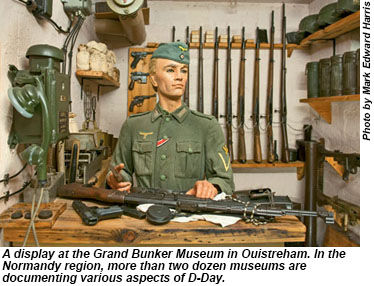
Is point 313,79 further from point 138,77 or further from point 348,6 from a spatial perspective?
point 138,77

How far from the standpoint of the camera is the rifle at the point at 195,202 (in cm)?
117

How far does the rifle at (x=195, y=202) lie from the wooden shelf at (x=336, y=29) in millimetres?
1956

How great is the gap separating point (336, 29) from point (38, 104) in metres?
2.70

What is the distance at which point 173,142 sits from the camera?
1.74 m

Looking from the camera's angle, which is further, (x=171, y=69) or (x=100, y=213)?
(x=171, y=69)

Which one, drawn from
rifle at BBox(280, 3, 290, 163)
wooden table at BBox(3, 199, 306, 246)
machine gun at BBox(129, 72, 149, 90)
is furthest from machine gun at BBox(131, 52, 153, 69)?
wooden table at BBox(3, 199, 306, 246)

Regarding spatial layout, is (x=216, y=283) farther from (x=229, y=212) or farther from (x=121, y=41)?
(x=121, y=41)

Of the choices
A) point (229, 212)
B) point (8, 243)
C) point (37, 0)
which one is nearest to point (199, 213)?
point (229, 212)

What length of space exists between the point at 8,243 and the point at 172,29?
3169 millimetres

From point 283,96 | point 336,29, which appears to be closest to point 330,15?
point 336,29

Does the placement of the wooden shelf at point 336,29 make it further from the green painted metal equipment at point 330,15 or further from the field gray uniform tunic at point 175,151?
the field gray uniform tunic at point 175,151

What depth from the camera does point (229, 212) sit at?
1.21m

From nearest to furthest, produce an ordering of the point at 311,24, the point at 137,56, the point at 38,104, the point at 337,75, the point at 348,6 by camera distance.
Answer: the point at 38,104 → the point at 348,6 → the point at 337,75 → the point at 311,24 → the point at 137,56

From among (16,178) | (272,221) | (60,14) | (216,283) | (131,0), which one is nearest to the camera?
(216,283)
